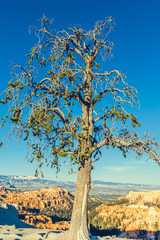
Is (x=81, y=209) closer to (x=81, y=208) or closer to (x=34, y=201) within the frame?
(x=81, y=208)

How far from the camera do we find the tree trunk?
8719mm

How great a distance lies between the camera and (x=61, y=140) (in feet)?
32.3

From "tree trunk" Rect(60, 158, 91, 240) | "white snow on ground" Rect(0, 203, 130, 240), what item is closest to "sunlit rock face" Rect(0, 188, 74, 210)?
"white snow on ground" Rect(0, 203, 130, 240)

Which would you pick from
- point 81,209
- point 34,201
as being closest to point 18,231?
point 81,209

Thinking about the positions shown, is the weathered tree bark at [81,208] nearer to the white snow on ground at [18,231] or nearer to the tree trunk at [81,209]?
Result: the tree trunk at [81,209]

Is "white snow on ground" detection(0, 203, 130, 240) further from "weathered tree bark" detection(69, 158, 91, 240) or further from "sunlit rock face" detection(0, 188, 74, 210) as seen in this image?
"sunlit rock face" detection(0, 188, 74, 210)

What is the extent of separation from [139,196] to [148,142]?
171 m

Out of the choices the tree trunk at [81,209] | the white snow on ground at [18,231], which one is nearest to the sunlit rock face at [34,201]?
the white snow on ground at [18,231]

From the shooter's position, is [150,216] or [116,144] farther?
[150,216]

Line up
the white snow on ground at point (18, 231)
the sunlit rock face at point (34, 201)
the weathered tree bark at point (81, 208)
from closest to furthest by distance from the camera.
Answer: the weathered tree bark at point (81, 208) → the white snow on ground at point (18, 231) → the sunlit rock face at point (34, 201)

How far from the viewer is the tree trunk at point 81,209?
8.72 meters

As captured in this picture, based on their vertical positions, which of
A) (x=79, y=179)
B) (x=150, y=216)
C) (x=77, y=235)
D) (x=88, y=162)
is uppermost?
(x=88, y=162)

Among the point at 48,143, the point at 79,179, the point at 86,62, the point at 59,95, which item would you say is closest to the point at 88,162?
the point at 79,179

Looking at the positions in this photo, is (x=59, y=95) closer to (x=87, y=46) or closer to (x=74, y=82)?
(x=74, y=82)
